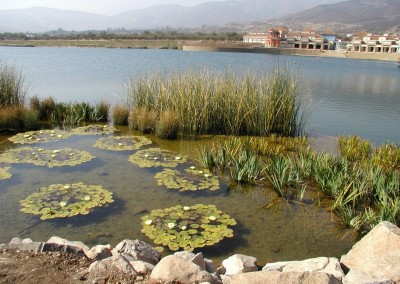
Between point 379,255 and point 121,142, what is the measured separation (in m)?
5.94

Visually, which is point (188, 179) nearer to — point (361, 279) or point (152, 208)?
point (152, 208)

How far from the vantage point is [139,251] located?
370cm

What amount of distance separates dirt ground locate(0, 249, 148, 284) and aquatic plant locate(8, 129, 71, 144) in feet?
17.6

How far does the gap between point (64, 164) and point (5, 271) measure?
3979mm

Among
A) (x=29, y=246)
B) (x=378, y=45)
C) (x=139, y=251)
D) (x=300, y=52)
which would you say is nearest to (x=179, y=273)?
(x=139, y=251)

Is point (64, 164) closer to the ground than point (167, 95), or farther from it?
closer to the ground

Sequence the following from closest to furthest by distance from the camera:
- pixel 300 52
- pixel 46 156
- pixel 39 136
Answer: pixel 46 156 → pixel 39 136 → pixel 300 52

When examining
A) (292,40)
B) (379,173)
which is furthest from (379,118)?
(292,40)

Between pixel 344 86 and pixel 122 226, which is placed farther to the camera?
pixel 344 86

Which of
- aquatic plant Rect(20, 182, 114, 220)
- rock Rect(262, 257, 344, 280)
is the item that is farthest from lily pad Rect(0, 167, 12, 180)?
rock Rect(262, 257, 344, 280)

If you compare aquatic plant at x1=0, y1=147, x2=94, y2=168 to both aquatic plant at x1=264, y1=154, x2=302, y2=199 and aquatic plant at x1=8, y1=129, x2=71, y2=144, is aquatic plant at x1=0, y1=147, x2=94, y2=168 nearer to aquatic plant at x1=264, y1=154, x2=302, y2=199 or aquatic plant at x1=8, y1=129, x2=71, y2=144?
aquatic plant at x1=8, y1=129, x2=71, y2=144

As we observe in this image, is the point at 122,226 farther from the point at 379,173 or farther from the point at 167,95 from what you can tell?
the point at 167,95

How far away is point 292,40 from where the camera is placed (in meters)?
90.1

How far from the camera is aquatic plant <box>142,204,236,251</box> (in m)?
4.42
